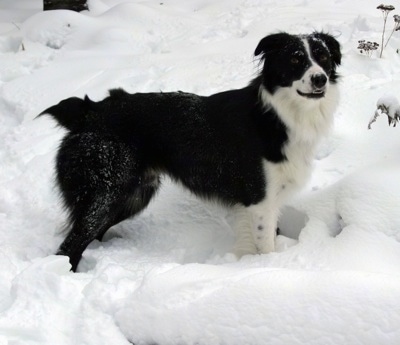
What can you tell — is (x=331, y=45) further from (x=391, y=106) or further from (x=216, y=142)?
(x=216, y=142)

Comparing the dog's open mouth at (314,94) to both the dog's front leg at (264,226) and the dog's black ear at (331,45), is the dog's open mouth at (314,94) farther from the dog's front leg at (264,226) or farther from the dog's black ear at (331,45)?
the dog's front leg at (264,226)

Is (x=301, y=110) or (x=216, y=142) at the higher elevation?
(x=301, y=110)

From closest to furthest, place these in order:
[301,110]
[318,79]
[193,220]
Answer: [318,79]
[301,110]
[193,220]

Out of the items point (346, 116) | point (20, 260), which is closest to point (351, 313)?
point (20, 260)

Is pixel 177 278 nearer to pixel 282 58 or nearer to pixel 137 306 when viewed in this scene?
pixel 137 306

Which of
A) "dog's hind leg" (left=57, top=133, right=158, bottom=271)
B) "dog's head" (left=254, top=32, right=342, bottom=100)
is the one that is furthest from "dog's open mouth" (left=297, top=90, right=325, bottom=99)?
"dog's hind leg" (left=57, top=133, right=158, bottom=271)

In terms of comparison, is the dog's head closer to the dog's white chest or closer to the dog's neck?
the dog's neck

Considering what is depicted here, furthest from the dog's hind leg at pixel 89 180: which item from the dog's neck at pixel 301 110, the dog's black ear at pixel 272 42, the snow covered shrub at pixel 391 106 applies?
the snow covered shrub at pixel 391 106

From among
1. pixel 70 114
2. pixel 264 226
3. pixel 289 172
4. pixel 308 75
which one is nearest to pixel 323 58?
pixel 308 75

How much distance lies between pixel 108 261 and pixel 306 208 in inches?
57.8

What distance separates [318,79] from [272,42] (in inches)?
18.7

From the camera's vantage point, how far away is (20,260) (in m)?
3.16

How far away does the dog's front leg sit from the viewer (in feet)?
11.3

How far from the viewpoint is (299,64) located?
318 cm
